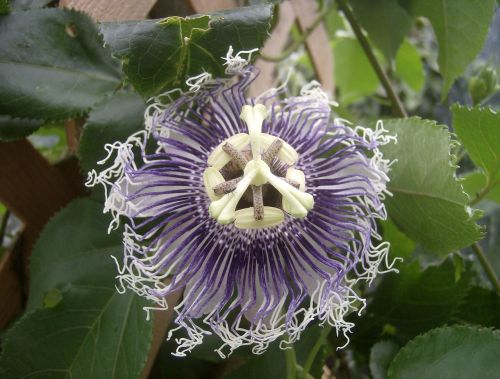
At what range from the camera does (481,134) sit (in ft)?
2.85

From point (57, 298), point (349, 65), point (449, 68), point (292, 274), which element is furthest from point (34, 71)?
point (349, 65)

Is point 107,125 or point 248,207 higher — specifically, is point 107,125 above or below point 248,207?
above

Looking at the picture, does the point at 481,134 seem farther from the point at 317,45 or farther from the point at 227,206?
the point at 317,45

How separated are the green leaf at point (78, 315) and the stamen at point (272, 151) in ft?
0.84

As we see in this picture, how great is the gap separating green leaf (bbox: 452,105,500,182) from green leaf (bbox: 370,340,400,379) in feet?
0.99

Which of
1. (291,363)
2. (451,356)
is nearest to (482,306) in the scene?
(451,356)

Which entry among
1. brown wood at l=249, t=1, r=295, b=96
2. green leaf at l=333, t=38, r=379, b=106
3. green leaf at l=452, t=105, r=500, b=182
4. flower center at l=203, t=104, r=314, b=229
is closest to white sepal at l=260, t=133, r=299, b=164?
flower center at l=203, t=104, r=314, b=229

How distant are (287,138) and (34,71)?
0.37m

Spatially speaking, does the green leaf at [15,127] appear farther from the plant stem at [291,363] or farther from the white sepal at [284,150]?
the plant stem at [291,363]

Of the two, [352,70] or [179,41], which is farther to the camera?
[352,70]

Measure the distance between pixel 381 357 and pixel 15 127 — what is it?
2.12ft

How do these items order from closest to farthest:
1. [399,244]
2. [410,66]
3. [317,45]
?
[399,244] → [317,45] → [410,66]

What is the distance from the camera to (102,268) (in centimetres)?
90

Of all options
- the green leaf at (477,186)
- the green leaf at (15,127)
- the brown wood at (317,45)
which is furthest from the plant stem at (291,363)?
the brown wood at (317,45)
